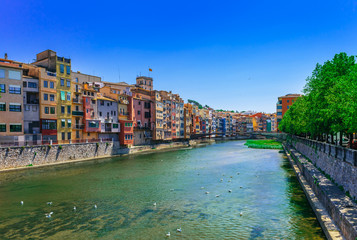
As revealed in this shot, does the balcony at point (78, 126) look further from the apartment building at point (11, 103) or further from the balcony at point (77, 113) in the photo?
the apartment building at point (11, 103)

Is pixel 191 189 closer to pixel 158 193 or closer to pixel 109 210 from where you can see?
pixel 158 193

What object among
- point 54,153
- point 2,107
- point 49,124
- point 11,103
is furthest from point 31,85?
point 54,153

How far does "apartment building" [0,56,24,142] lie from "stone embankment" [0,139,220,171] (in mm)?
3604

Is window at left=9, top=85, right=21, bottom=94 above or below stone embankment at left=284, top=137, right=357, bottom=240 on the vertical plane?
above

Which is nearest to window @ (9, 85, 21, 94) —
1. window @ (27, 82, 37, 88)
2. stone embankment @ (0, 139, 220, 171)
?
window @ (27, 82, 37, 88)

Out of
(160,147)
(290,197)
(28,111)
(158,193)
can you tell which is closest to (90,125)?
(28,111)

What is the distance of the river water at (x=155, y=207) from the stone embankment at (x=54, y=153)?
4.06m

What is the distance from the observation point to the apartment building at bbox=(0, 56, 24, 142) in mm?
43938

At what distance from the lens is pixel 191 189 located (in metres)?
29.0

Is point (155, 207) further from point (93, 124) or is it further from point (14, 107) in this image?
point (93, 124)

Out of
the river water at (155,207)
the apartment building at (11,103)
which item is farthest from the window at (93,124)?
the river water at (155,207)

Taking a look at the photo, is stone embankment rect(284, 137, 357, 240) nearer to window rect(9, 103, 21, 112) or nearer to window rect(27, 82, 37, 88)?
window rect(9, 103, 21, 112)

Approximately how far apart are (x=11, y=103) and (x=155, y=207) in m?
36.2

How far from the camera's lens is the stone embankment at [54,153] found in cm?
4097
